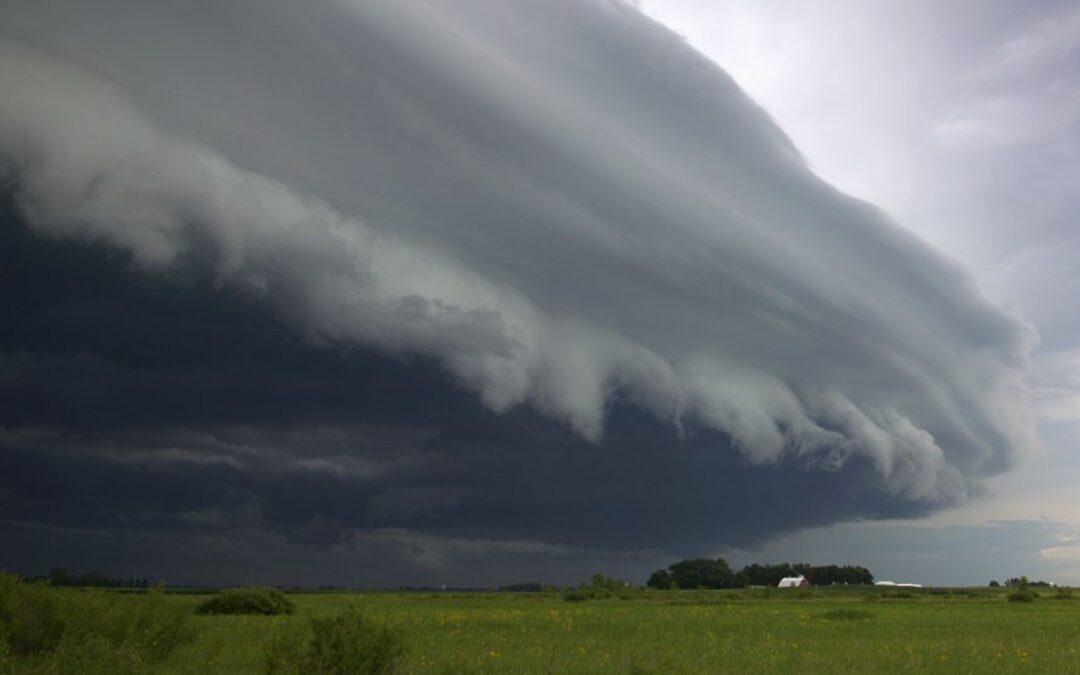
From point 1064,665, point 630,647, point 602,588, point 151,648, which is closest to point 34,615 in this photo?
point 151,648

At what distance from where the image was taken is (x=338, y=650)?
20.5m

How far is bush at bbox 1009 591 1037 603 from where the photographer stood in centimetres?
10150

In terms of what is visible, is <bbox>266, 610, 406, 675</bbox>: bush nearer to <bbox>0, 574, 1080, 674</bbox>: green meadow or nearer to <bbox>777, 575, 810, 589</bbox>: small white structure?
<bbox>0, 574, 1080, 674</bbox>: green meadow

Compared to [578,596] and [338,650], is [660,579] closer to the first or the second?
[578,596]

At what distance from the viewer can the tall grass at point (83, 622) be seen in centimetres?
2441

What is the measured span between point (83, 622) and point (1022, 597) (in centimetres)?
10654

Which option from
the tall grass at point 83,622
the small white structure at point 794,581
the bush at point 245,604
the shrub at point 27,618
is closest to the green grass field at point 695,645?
the tall grass at point 83,622

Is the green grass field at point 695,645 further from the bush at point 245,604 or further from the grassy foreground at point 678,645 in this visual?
the bush at point 245,604

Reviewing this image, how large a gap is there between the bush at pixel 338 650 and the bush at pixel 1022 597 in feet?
333

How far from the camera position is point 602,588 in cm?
10700

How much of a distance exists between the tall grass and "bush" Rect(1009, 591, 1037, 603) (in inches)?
3942

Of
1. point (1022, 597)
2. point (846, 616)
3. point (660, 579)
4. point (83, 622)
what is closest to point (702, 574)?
point (660, 579)

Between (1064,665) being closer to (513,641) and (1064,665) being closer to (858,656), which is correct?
(858,656)

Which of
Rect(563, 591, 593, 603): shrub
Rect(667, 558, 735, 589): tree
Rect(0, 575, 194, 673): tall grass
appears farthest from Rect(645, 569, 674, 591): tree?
Rect(0, 575, 194, 673): tall grass
